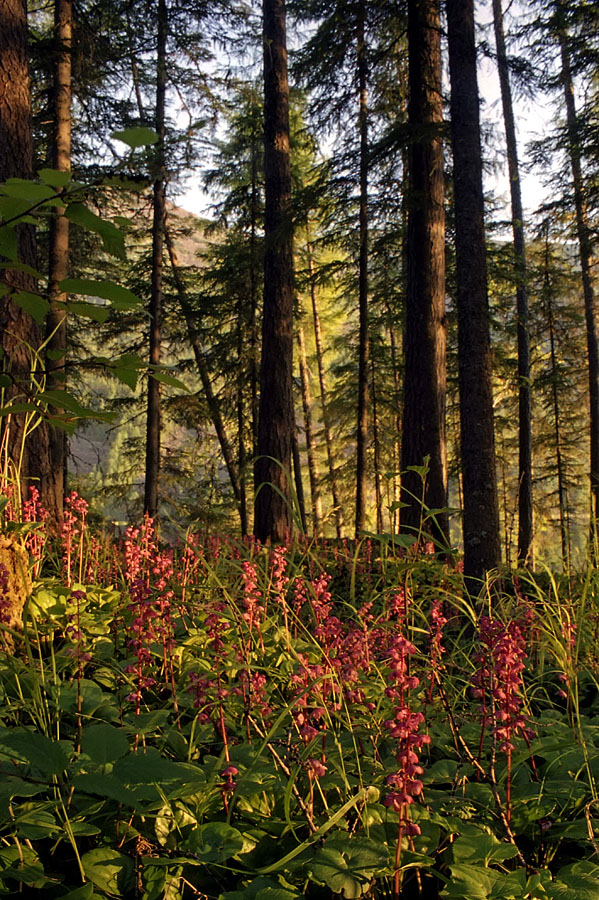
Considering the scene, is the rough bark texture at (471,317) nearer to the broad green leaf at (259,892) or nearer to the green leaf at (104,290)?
the broad green leaf at (259,892)

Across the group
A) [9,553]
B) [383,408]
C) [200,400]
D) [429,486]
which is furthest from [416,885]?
[383,408]

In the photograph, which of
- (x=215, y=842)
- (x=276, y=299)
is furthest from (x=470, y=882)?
(x=276, y=299)

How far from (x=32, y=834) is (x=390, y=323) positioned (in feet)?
49.2

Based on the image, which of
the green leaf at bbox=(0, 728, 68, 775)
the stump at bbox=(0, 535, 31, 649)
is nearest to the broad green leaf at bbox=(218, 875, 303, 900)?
the green leaf at bbox=(0, 728, 68, 775)

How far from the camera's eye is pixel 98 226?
1145mm

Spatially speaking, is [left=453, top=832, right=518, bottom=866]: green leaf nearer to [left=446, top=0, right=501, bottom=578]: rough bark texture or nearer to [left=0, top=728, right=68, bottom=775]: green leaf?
[left=0, top=728, right=68, bottom=775]: green leaf

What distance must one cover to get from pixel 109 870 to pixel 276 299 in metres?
8.34

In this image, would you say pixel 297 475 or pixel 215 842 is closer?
pixel 215 842

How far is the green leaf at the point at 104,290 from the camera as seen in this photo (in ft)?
3.67

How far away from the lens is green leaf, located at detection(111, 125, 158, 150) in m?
1.01

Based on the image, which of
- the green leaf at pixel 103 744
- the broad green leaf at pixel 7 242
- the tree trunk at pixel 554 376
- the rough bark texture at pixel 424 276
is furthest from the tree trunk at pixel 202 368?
the broad green leaf at pixel 7 242

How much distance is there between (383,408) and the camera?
2039 centimetres

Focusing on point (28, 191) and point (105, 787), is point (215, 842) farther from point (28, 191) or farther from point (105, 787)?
point (28, 191)

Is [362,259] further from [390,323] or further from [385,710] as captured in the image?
[385,710]
